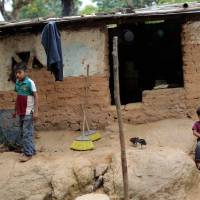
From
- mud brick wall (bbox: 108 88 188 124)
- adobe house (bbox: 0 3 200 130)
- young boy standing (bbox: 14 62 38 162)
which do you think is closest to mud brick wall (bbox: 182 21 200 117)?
adobe house (bbox: 0 3 200 130)

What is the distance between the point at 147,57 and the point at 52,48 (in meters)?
4.03

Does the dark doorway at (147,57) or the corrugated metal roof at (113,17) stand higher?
the corrugated metal roof at (113,17)

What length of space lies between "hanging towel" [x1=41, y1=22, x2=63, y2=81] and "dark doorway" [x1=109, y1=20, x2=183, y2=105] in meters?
3.08

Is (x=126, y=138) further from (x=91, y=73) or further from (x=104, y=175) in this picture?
(x=91, y=73)

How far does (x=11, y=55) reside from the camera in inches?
345

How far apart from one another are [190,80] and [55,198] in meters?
3.23

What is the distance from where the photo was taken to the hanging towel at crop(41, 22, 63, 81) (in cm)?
752

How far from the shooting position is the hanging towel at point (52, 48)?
7516 mm

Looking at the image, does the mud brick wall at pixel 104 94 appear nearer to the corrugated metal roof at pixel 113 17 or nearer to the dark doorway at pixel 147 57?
the corrugated metal roof at pixel 113 17

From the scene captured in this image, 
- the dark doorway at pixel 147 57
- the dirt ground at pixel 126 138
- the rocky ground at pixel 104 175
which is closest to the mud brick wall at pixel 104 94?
the dirt ground at pixel 126 138

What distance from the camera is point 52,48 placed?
7531 millimetres

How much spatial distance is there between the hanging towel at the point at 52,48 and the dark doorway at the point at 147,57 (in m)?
3.08

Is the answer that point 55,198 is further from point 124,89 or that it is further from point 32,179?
point 124,89

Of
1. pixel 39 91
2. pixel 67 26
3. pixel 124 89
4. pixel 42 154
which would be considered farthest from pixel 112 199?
pixel 124 89
